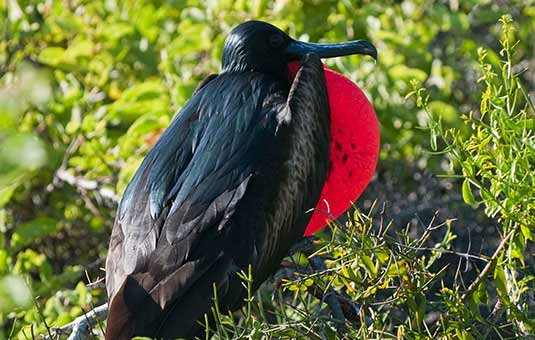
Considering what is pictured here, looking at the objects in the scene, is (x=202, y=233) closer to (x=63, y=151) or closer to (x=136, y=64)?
(x=63, y=151)

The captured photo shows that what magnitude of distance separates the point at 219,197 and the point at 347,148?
1.55ft

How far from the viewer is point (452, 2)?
13.2 ft

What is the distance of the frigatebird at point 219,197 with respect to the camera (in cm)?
216

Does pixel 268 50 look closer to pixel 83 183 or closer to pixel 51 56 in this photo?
pixel 83 183

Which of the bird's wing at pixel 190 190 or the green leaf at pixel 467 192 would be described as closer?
the green leaf at pixel 467 192

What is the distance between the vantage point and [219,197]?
7.57 feet

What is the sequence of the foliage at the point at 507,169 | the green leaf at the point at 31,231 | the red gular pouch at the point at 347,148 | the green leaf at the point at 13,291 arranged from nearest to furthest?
the green leaf at the point at 13,291, the foliage at the point at 507,169, the red gular pouch at the point at 347,148, the green leaf at the point at 31,231

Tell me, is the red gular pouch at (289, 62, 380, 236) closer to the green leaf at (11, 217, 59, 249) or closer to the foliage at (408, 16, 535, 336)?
the foliage at (408, 16, 535, 336)

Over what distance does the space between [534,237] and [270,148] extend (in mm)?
645

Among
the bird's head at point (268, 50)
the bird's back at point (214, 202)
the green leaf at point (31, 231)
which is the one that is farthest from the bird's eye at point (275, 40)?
the green leaf at point (31, 231)

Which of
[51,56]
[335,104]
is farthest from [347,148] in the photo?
[51,56]

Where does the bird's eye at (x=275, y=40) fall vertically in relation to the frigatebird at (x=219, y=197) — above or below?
above

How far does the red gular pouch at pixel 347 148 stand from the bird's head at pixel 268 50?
0.34 ft

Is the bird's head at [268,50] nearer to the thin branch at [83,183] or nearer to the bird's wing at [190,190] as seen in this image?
the bird's wing at [190,190]
